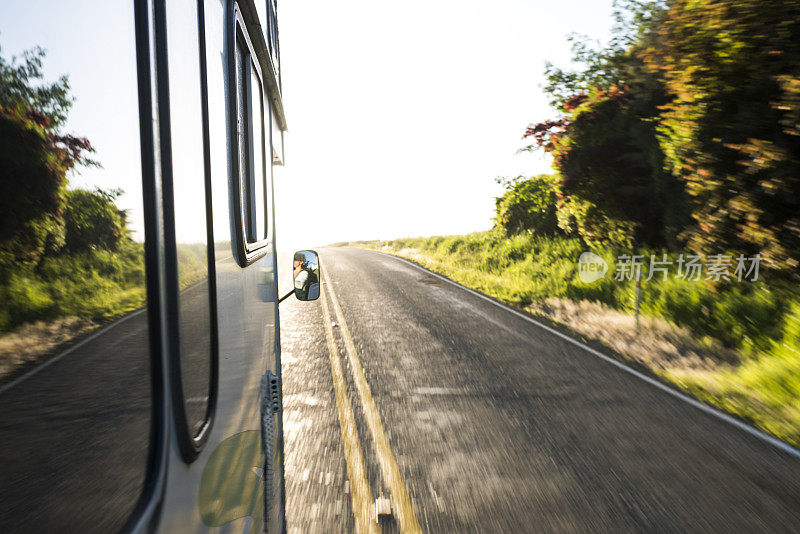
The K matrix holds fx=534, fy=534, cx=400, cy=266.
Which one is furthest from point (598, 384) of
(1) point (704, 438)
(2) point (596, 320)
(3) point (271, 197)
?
(3) point (271, 197)

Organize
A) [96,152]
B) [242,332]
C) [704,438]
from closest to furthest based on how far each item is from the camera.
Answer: [96,152]
[242,332]
[704,438]

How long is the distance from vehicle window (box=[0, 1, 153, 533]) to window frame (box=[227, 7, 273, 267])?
2.99 feet

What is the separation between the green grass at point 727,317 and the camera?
19.1ft

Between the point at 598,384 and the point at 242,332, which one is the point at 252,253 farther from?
the point at 598,384

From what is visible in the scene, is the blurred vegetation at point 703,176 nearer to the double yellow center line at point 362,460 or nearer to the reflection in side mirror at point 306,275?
the double yellow center line at point 362,460

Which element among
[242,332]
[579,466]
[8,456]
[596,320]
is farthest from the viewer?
[596,320]

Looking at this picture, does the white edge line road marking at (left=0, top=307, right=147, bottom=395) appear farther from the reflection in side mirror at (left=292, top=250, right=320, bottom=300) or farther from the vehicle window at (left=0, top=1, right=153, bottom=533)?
the reflection in side mirror at (left=292, top=250, right=320, bottom=300)

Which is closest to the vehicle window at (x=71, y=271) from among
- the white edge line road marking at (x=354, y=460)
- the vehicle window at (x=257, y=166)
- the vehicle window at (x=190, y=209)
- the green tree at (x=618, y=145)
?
the vehicle window at (x=190, y=209)

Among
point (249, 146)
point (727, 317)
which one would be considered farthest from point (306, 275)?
point (727, 317)

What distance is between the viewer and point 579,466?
167 inches

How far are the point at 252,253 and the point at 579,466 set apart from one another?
3.32 m

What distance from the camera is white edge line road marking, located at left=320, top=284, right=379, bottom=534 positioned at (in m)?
3.50

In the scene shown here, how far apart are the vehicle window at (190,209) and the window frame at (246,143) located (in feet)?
1.63

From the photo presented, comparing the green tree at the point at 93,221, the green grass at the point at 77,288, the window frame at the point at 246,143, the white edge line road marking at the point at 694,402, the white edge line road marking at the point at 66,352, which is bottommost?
the white edge line road marking at the point at 694,402
